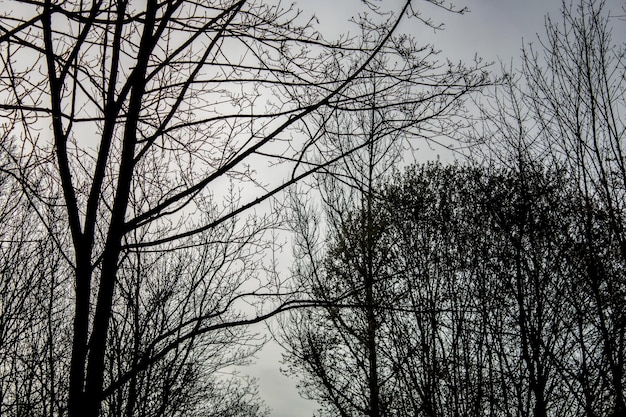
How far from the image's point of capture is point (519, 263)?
21.3ft

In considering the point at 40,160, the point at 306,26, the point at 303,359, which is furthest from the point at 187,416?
the point at 306,26

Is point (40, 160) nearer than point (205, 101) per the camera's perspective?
Yes

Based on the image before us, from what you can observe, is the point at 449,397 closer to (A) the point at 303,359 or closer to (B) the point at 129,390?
(A) the point at 303,359

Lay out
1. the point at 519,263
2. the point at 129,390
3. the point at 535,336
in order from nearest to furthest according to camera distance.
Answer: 1. the point at 535,336
2. the point at 519,263
3. the point at 129,390

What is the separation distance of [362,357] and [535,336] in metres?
3.63

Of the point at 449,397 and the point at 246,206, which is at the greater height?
the point at 246,206

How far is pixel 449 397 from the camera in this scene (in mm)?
6695

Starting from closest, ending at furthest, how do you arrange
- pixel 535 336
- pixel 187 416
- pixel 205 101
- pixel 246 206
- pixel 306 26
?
pixel 246 206, pixel 306 26, pixel 205 101, pixel 535 336, pixel 187 416

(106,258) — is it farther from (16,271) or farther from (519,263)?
(16,271)

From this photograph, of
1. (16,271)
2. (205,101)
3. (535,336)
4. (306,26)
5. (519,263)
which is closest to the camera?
(306,26)

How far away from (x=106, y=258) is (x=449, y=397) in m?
6.03

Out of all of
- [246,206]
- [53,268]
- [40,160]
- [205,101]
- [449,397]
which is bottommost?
[449,397]

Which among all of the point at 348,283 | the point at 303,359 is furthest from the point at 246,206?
the point at 303,359

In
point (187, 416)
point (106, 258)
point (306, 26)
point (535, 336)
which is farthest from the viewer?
point (187, 416)
